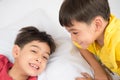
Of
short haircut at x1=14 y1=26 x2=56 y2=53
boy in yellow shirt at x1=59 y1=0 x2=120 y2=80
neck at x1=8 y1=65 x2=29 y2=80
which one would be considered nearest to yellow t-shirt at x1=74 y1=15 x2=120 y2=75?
boy in yellow shirt at x1=59 y1=0 x2=120 y2=80

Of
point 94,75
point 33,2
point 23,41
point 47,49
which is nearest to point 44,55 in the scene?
point 47,49

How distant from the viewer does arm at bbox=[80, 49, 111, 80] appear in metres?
1.22

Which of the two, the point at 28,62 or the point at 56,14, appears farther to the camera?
the point at 56,14

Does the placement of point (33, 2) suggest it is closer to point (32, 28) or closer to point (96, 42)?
point (32, 28)

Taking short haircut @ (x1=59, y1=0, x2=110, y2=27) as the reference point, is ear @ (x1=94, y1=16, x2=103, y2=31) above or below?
below

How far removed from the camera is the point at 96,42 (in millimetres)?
1242

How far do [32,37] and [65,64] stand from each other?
0.21 meters

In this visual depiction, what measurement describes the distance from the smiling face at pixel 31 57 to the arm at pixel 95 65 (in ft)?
0.61

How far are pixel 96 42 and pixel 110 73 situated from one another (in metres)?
0.17

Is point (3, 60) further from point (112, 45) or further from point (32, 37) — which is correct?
point (112, 45)

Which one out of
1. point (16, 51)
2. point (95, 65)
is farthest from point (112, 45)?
point (16, 51)

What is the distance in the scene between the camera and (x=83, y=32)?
1.08 m

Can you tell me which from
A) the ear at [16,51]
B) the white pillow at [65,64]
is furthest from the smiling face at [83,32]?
the ear at [16,51]

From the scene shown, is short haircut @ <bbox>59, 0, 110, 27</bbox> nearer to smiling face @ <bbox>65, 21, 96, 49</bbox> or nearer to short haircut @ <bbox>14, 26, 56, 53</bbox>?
smiling face @ <bbox>65, 21, 96, 49</bbox>
